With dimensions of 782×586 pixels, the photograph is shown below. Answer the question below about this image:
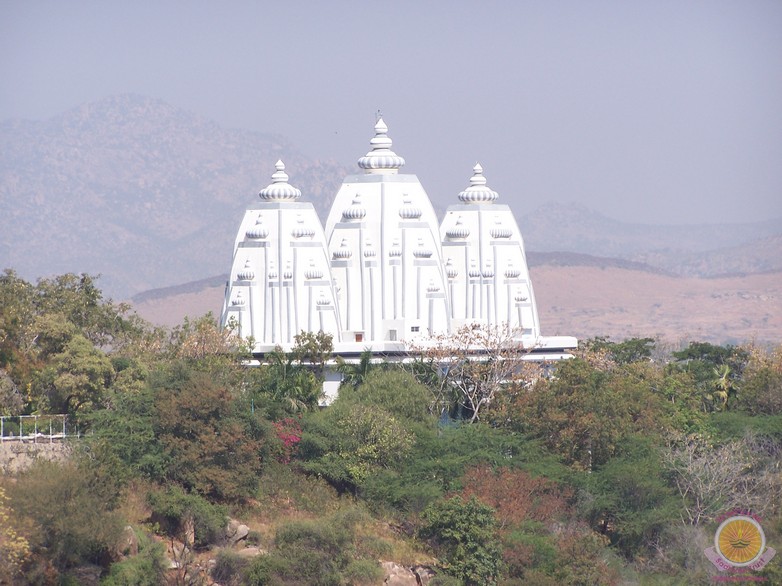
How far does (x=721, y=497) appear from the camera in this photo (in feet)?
145

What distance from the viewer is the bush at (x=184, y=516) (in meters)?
41.2

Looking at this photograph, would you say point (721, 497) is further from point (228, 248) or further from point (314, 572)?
point (228, 248)

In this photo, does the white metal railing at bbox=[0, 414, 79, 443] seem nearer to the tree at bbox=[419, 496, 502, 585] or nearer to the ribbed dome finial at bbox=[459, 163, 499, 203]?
the tree at bbox=[419, 496, 502, 585]

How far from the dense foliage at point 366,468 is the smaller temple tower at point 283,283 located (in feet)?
7.43

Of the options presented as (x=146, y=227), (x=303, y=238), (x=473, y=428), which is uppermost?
(x=146, y=227)

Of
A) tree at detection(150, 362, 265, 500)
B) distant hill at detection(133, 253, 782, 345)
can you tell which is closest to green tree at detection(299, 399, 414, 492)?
tree at detection(150, 362, 265, 500)

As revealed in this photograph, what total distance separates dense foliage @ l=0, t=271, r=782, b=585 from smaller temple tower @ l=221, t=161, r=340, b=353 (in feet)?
7.43

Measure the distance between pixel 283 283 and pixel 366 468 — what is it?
11.0m

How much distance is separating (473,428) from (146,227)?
130619 mm

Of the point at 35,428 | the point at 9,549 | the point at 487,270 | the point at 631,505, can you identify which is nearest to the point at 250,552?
the point at 9,549

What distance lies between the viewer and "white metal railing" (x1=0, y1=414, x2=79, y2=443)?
1721 inches

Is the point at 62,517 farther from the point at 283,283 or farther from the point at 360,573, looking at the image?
the point at 283,283

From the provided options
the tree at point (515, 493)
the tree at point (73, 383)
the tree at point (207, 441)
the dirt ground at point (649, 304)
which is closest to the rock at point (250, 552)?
the tree at point (207, 441)

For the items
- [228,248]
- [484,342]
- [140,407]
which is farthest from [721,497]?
[228,248]
